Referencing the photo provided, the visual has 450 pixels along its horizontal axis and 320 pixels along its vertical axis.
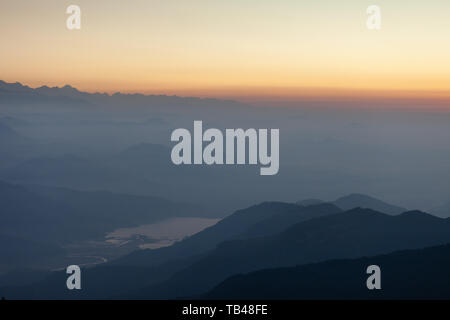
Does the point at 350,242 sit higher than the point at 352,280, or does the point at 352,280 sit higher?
the point at 350,242

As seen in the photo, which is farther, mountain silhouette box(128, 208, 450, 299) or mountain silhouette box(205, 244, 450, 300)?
mountain silhouette box(128, 208, 450, 299)

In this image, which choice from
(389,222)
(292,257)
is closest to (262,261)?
(292,257)

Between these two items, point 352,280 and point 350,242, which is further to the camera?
point 350,242

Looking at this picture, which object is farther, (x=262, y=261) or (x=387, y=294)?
(x=262, y=261)

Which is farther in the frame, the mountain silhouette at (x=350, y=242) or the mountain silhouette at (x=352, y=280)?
Result: the mountain silhouette at (x=350, y=242)
